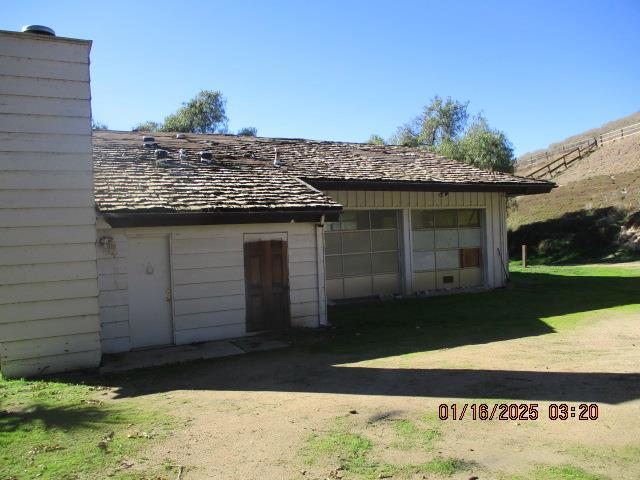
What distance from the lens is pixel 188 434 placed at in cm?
473

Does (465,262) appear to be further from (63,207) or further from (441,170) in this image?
(63,207)

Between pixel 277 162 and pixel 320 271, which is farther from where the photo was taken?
pixel 277 162

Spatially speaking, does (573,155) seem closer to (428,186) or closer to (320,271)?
(428,186)

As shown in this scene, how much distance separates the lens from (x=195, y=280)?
880cm

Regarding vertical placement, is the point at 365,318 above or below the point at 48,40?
below

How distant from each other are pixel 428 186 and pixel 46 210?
9167mm

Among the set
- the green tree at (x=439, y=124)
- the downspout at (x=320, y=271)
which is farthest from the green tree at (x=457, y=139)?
the downspout at (x=320, y=271)

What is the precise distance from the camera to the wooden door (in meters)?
9.38

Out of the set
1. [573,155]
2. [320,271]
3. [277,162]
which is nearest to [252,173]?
[277,162]

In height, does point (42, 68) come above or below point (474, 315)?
above

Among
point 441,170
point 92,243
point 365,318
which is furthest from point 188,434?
point 441,170

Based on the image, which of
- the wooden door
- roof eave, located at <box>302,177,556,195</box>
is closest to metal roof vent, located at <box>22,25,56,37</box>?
the wooden door

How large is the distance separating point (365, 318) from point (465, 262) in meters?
5.31

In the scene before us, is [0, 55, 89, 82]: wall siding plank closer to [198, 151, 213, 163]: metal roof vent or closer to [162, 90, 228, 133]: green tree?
[198, 151, 213, 163]: metal roof vent
